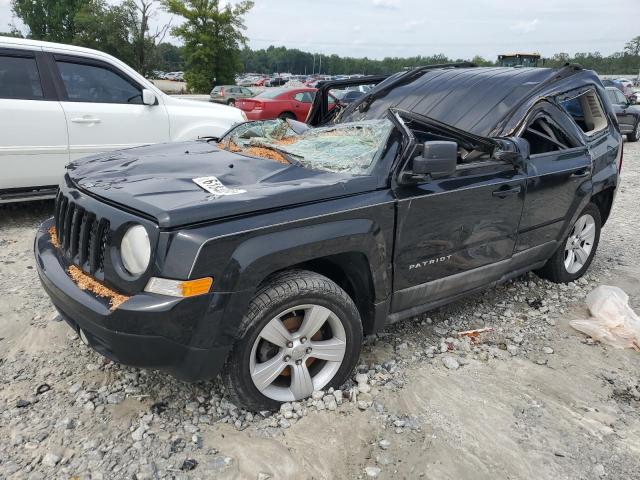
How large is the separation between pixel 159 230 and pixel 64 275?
2.27ft

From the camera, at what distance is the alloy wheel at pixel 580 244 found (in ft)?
14.3

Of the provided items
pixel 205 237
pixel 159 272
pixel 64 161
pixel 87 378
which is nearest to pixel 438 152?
pixel 205 237

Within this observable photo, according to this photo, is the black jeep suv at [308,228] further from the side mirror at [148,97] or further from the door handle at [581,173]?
the side mirror at [148,97]

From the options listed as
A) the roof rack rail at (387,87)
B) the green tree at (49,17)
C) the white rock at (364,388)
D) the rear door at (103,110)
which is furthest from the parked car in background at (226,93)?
the green tree at (49,17)

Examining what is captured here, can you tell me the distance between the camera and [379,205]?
8.77 ft

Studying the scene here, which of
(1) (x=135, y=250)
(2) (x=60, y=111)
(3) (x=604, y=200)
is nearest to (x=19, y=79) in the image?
(2) (x=60, y=111)

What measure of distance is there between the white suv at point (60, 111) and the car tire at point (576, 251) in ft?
14.1

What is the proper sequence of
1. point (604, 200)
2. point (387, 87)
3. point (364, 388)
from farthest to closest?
point (604, 200), point (387, 87), point (364, 388)

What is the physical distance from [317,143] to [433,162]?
906mm

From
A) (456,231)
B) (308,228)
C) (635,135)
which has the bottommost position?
(635,135)

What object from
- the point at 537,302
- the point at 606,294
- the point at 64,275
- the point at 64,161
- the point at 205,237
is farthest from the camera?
the point at 64,161

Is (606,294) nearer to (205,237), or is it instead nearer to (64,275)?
(205,237)

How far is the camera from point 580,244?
4.48m

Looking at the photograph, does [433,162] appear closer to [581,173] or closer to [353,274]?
[353,274]
